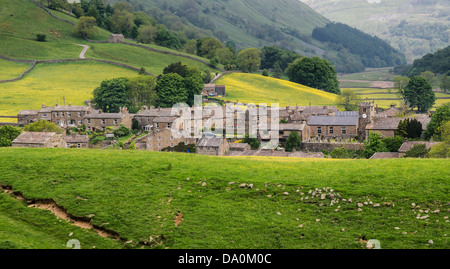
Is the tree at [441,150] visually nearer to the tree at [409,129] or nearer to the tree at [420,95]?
the tree at [409,129]

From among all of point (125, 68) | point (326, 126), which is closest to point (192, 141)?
point (326, 126)

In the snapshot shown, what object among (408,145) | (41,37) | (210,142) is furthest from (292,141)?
(41,37)

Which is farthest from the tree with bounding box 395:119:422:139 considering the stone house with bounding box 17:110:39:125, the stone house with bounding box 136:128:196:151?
the stone house with bounding box 17:110:39:125

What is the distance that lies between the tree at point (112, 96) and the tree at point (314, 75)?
246 ft

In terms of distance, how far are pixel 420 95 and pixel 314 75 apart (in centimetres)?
4017

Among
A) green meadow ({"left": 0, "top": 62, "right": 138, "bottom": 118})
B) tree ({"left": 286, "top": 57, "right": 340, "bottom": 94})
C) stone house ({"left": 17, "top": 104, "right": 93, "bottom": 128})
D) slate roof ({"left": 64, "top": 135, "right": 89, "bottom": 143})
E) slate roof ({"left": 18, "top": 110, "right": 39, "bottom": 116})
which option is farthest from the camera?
tree ({"left": 286, "top": 57, "right": 340, "bottom": 94})

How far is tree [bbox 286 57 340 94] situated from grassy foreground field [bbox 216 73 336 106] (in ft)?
22.6

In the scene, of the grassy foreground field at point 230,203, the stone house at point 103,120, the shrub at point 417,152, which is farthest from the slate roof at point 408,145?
the stone house at point 103,120

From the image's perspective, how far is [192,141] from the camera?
75.8 metres

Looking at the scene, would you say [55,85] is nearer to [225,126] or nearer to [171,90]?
[171,90]

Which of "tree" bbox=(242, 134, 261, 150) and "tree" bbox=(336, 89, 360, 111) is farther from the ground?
"tree" bbox=(336, 89, 360, 111)

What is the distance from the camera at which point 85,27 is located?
532ft

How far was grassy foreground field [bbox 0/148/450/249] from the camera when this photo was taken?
22656 millimetres

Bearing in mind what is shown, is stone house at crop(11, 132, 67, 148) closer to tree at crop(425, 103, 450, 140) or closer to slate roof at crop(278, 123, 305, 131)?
slate roof at crop(278, 123, 305, 131)
